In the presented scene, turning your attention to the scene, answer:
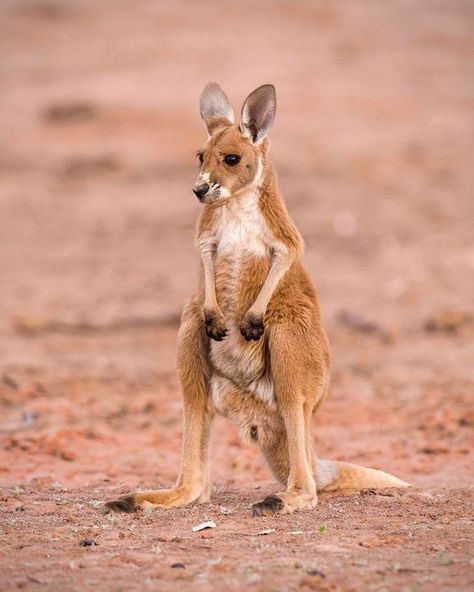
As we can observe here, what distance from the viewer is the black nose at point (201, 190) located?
Result: 5.00m

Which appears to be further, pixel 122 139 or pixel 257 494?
pixel 122 139

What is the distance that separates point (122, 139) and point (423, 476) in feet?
39.3

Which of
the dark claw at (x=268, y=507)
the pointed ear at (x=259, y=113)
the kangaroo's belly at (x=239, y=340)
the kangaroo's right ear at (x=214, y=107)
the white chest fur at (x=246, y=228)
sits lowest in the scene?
the dark claw at (x=268, y=507)

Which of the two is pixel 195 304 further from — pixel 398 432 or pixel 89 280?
pixel 89 280

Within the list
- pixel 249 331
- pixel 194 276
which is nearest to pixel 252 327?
pixel 249 331

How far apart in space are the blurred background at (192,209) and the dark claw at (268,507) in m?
1.61

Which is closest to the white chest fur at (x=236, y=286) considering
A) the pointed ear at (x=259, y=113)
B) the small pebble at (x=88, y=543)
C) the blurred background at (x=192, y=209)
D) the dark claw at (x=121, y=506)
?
the pointed ear at (x=259, y=113)

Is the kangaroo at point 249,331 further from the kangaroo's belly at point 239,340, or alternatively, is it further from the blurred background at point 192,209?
the blurred background at point 192,209

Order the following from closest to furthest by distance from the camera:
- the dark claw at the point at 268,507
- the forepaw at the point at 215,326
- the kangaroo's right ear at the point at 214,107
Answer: the dark claw at the point at 268,507 → the forepaw at the point at 215,326 → the kangaroo's right ear at the point at 214,107

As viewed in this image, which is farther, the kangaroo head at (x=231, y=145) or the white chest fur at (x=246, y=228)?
the white chest fur at (x=246, y=228)

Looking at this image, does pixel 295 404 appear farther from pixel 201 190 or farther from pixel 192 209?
pixel 192 209

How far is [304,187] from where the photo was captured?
15.4 m

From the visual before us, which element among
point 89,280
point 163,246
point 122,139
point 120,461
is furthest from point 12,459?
point 122,139

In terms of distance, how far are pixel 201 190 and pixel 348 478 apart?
68.0 inches
